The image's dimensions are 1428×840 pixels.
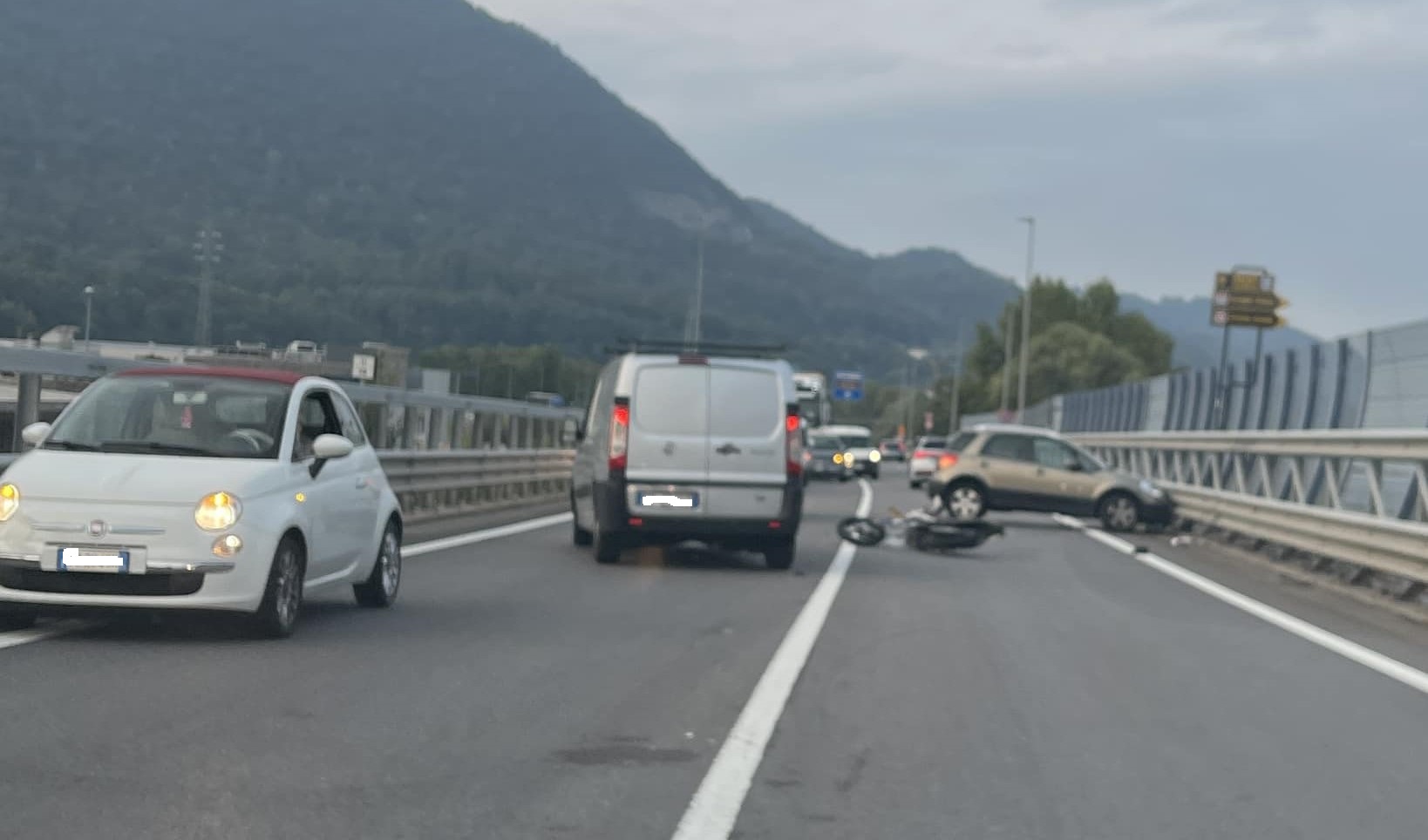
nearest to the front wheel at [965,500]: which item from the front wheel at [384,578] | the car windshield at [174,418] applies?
the front wheel at [384,578]

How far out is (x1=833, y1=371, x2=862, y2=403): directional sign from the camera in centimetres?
14600

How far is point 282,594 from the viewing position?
10.2 metres

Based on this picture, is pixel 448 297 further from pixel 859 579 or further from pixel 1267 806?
pixel 1267 806

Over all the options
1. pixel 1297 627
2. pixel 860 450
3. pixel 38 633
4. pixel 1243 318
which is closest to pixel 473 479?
pixel 1297 627

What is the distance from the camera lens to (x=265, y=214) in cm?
3416

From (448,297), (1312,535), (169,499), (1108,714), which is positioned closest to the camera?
(1108,714)

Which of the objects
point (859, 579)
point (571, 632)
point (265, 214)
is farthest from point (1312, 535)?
point (265, 214)

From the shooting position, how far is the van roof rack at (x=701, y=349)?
59.6 ft

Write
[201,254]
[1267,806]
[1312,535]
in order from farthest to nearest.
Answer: [201,254] < [1312,535] < [1267,806]

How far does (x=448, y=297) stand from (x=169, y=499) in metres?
30.2

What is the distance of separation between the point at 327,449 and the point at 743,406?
7.11 metres

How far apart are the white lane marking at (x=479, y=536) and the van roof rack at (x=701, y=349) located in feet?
7.98

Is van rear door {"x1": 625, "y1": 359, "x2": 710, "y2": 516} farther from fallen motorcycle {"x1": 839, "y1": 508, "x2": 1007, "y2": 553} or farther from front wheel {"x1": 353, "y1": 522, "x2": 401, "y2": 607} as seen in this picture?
front wheel {"x1": 353, "y1": 522, "x2": 401, "y2": 607}

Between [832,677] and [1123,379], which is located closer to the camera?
[832,677]
